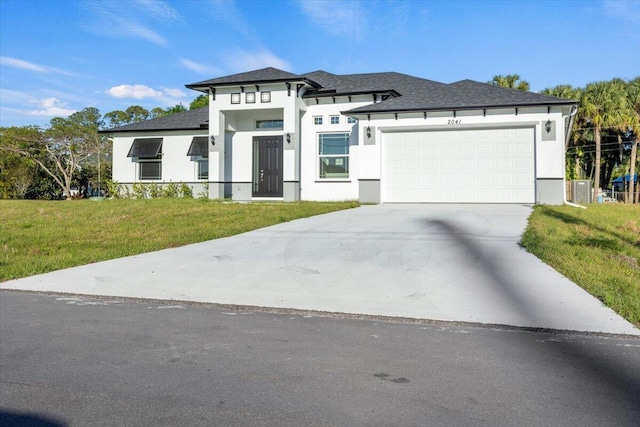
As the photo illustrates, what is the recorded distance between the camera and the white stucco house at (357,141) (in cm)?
1805

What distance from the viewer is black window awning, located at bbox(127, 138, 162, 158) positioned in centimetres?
2539

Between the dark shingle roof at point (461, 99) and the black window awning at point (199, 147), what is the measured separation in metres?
8.23

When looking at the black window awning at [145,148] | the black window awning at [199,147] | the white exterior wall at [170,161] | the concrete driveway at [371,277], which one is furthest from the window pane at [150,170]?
the concrete driveway at [371,277]

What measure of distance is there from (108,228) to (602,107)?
126 feet

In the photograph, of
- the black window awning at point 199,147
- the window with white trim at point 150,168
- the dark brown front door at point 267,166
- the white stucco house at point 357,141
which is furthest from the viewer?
the window with white trim at point 150,168

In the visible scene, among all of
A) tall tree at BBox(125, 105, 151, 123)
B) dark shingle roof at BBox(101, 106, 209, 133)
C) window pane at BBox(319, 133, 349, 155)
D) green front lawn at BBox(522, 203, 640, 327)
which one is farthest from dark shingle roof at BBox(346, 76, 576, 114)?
tall tree at BBox(125, 105, 151, 123)

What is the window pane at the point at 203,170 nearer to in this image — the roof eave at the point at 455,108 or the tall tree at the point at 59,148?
the roof eave at the point at 455,108

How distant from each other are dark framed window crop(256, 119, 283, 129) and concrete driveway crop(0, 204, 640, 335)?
1204 centimetres

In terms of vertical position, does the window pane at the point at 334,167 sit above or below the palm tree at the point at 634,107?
below

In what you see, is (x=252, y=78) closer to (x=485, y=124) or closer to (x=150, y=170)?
(x=150, y=170)

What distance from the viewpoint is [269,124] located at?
23.8 metres

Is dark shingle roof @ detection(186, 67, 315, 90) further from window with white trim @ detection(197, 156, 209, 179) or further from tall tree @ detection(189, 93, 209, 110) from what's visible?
tall tree @ detection(189, 93, 209, 110)

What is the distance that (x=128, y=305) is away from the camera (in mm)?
6598

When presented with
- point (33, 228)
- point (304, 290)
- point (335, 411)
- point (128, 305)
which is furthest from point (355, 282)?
point (33, 228)
